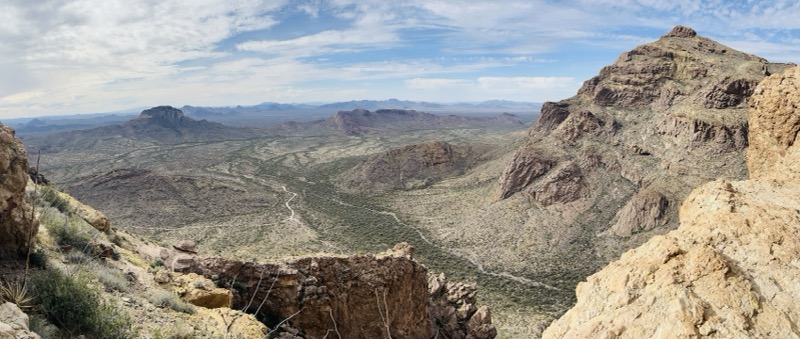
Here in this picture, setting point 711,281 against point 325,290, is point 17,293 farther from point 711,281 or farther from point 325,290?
point 711,281

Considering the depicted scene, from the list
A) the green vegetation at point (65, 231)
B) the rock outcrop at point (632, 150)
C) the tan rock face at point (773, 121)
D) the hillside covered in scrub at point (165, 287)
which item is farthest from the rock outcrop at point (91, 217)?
the rock outcrop at point (632, 150)

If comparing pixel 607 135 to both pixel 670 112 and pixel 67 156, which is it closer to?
pixel 670 112

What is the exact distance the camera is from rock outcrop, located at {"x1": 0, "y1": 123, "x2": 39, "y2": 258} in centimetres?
921

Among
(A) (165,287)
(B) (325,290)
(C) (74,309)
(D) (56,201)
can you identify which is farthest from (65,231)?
(B) (325,290)

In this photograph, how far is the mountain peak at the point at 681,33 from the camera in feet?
279

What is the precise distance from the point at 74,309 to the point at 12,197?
103 inches

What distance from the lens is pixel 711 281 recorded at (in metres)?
8.56

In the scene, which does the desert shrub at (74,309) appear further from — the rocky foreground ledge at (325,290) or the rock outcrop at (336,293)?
the rock outcrop at (336,293)

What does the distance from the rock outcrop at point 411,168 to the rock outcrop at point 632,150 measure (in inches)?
828

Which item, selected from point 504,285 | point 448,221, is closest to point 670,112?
point 448,221

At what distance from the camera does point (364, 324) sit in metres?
19.1

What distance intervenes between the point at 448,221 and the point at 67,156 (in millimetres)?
157360

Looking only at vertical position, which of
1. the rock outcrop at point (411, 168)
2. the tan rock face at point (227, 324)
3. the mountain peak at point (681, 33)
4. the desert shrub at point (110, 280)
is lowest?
the rock outcrop at point (411, 168)

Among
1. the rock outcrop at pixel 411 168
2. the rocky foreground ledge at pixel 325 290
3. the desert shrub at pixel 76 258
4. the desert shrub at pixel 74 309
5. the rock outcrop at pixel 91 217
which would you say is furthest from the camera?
the rock outcrop at pixel 411 168
